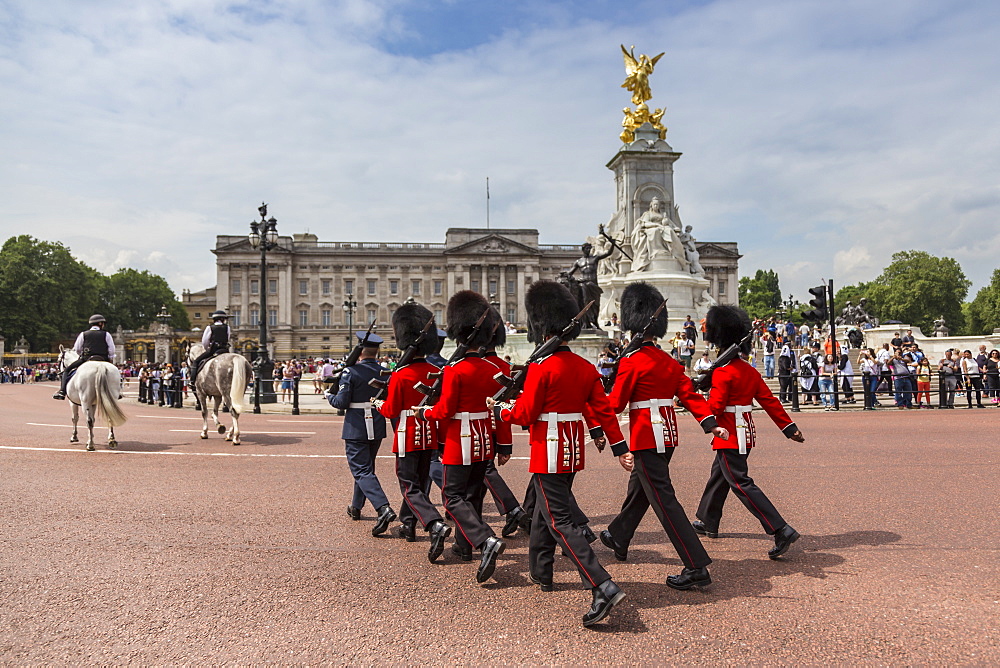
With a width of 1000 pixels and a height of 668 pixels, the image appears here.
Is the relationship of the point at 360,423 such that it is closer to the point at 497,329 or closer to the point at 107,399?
the point at 497,329

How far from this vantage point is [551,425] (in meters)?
4.65

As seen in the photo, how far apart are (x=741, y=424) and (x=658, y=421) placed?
0.93 meters

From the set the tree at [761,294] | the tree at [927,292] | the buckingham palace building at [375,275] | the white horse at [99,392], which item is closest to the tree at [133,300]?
the buckingham palace building at [375,275]

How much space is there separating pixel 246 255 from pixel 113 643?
96.7 m

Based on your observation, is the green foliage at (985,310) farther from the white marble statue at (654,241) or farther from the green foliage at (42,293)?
the green foliage at (42,293)

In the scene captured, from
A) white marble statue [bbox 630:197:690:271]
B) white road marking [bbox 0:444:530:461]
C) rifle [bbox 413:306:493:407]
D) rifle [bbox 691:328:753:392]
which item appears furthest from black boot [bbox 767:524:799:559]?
white marble statue [bbox 630:197:690:271]

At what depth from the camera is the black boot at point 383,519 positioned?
606cm

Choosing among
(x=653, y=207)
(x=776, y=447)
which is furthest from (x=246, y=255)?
(x=776, y=447)

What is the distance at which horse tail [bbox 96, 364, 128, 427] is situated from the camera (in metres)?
11.4

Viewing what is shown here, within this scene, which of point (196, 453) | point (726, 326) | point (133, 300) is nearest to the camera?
point (726, 326)

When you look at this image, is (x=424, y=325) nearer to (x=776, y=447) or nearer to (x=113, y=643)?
(x=113, y=643)

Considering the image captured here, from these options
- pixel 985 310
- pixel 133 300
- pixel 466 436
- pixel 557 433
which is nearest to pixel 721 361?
pixel 557 433

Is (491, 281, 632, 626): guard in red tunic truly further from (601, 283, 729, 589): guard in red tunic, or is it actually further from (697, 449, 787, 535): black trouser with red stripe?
(697, 449, 787, 535): black trouser with red stripe

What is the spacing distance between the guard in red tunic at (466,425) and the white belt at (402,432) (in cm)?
39
